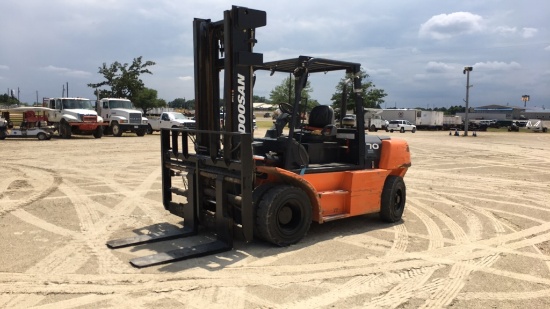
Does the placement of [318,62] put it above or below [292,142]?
above

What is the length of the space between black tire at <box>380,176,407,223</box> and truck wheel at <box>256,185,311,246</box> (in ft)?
6.06

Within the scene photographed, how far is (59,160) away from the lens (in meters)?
15.6

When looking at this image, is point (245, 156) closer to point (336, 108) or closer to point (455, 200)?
point (336, 108)

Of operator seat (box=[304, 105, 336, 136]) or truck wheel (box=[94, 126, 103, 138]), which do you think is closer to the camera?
operator seat (box=[304, 105, 336, 136])

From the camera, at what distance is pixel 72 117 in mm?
26609

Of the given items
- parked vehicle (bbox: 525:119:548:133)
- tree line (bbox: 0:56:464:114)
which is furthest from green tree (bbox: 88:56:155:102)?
parked vehicle (bbox: 525:119:548:133)

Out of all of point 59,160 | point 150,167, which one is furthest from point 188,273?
point 59,160

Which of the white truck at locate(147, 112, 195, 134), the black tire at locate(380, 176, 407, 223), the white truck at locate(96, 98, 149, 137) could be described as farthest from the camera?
the white truck at locate(147, 112, 195, 134)

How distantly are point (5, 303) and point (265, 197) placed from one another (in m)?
3.04

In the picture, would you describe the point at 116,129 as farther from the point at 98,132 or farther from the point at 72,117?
the point at 72,117

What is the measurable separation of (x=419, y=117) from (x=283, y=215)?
54.2m

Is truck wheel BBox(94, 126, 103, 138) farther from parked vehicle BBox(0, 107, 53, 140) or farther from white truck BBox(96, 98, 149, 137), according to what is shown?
parked vehicle BBox(0, 107, 53, 140)

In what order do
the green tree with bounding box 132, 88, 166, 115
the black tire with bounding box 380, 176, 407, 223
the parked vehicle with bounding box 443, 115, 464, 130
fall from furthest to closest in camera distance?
1. the parked vehicle with bounding box 443, 115, 464, 130
2. the green tree with bounding box 132, 88, 166, 115
3. the black tire with bounding box 380, 176, 407, 223

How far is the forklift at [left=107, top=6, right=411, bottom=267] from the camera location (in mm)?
5750
